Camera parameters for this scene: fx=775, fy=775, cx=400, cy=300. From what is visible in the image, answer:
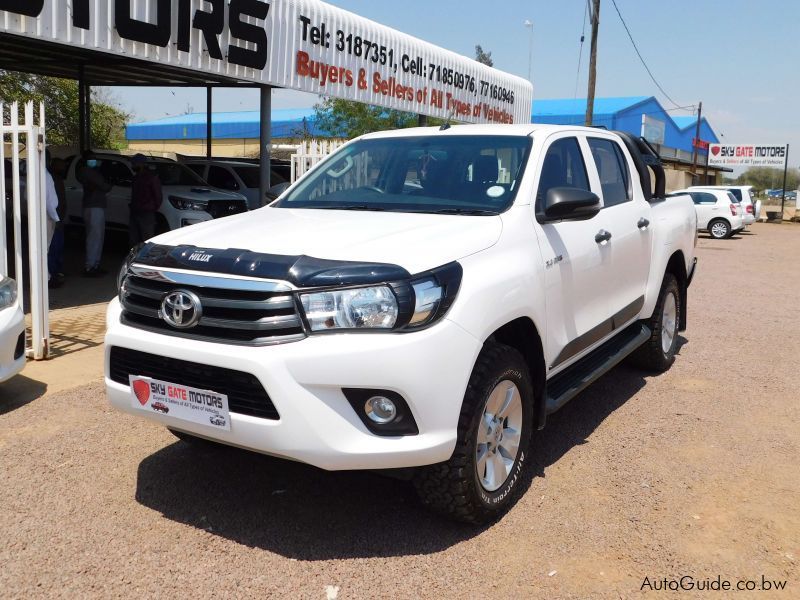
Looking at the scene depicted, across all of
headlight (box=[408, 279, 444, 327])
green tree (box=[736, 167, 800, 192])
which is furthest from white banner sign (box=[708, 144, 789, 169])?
green tree (box=[736, 167, 800, 192])

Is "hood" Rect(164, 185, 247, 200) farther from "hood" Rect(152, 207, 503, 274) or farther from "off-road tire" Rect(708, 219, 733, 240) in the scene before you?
"off-road tire" Rect(708, 219, 733, 240)

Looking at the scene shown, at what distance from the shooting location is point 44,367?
20.8 feet

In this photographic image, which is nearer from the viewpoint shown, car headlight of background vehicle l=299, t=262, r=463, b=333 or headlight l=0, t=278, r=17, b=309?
car headlight of background vehicle l=299, t=262, r=463, b=333

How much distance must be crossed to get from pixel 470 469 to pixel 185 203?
10.6 metres

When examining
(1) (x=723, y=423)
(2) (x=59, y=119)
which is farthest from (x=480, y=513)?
(2) (x=59, y=119)

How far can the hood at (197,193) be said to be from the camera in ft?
42.9

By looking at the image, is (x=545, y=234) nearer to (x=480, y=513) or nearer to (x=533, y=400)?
(x=533, y=400)

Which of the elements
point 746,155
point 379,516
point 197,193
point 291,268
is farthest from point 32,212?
point 746,155

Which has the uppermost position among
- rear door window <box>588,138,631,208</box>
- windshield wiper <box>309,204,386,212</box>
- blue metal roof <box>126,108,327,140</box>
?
blue metal roof <box>126,108,327,140</box>

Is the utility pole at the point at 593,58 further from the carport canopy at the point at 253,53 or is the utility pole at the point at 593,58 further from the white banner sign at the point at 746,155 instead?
the white banner sign at the point at 746,155

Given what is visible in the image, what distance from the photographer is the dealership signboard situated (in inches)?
342

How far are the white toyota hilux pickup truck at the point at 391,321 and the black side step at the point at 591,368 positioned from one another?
22mm

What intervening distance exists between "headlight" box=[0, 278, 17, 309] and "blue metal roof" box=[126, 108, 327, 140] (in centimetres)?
4105

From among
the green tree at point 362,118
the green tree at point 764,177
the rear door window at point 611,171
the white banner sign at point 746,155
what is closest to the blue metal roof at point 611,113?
the white banner sign at point 746,155
